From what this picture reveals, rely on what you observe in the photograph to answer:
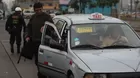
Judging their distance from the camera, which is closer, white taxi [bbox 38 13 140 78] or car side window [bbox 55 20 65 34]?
white taxi [bbox 38 13 140 78]

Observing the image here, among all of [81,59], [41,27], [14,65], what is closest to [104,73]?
[81,59]

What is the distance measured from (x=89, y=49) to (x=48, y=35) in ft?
5.70

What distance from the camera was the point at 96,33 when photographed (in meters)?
6.99

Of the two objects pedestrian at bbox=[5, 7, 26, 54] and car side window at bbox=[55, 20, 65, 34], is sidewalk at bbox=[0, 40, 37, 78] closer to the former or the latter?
pedestrian at bbox=[5, 7, 26, 54]

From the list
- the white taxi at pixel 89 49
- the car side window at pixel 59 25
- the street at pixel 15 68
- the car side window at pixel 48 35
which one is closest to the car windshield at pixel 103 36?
the white taxi at pixel 89 49

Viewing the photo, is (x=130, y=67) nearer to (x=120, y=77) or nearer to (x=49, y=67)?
(x=120, y=77)

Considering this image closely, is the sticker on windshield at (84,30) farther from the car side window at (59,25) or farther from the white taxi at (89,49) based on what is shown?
the car side window at (59,25)

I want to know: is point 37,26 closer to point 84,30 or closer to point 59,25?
point 59,25

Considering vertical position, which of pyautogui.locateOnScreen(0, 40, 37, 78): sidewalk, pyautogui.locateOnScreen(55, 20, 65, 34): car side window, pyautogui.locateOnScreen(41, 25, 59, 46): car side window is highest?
pyautogui.locateOnScreen(55, 20, 65, 34): car side window

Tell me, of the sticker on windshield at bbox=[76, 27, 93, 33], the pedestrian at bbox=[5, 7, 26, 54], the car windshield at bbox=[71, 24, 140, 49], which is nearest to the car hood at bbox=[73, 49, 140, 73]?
the car windshield at bbox=[71, 24, 140, 49]

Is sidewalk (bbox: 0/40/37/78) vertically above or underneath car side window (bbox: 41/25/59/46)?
underneath

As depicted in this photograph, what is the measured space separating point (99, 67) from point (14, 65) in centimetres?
610

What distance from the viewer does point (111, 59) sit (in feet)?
19.5

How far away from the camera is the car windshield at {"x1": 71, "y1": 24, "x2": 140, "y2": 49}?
6.72 m
